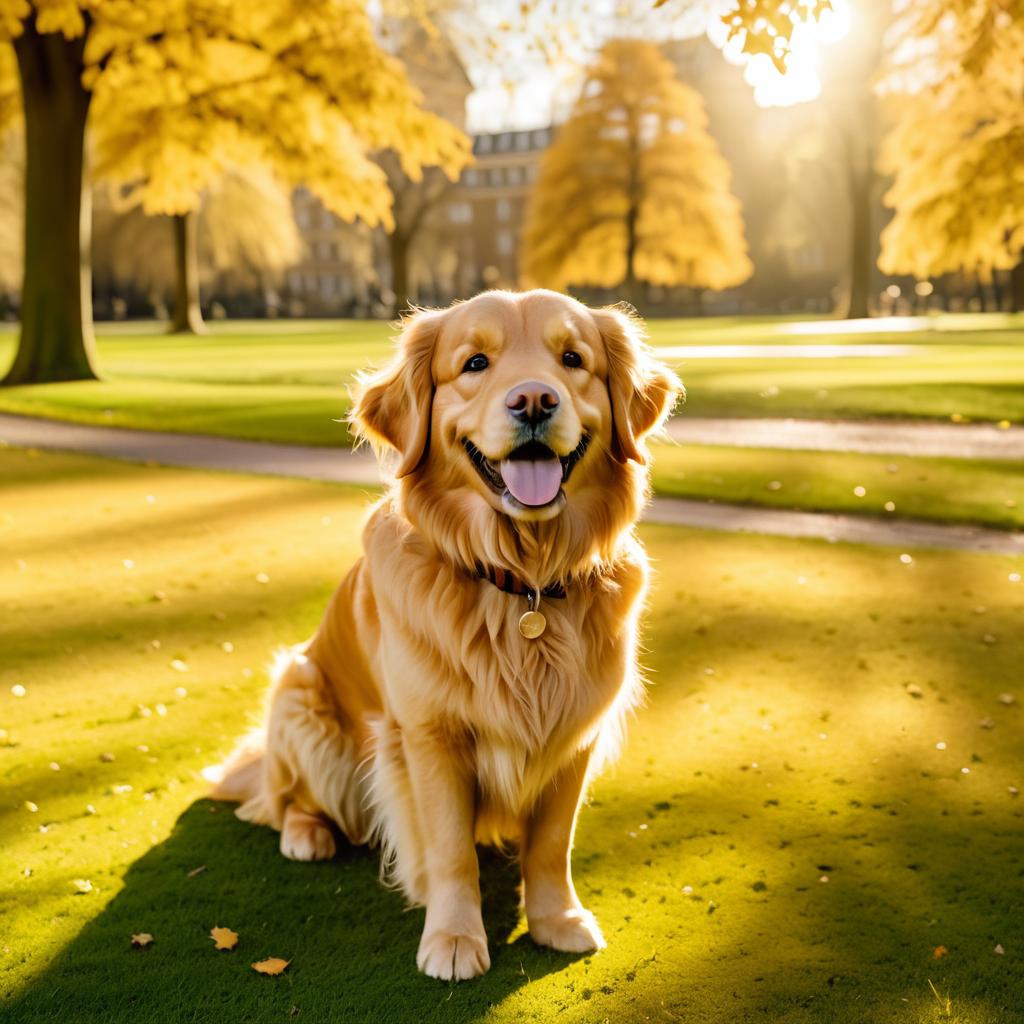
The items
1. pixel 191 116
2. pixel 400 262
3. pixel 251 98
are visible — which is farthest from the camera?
pixel 400 262

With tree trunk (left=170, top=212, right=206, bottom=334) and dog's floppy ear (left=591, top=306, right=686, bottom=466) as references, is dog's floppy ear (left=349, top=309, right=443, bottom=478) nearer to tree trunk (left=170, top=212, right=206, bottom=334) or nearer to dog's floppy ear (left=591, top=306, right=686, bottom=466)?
dog's floppy ear (left=591, top=306, right=686, bottom=466)

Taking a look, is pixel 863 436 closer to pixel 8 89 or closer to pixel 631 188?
pixel 8 89

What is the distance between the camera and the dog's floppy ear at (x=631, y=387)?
3.39m

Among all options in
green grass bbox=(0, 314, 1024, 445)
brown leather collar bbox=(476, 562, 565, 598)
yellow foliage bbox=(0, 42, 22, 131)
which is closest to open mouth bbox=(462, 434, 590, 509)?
brown leather collar bbox=(476, 562, 565, 598)

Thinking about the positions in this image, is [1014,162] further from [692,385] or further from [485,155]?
[485,155]

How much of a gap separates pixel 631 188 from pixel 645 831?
4342 cm

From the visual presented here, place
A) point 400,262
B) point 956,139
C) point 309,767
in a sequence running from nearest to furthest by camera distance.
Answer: point 309,767
point 956,139
point 400,262

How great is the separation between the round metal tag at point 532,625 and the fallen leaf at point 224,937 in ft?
4.17

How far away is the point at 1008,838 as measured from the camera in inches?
151

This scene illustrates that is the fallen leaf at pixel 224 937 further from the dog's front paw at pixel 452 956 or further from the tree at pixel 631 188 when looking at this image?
the tree at pixel 631 188

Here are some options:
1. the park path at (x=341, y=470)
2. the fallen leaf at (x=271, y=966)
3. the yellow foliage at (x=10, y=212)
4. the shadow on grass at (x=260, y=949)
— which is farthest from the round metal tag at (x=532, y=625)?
the yellow foliage at (x=10, y=212)

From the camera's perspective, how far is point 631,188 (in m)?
44.6

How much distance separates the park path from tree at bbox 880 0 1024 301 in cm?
898

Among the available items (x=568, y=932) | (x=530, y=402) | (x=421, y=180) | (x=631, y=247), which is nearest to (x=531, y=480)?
(x=530, y=402)
